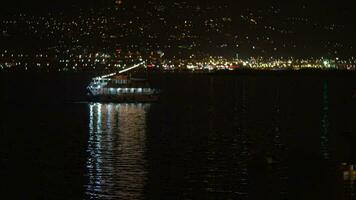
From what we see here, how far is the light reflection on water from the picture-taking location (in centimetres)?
2425

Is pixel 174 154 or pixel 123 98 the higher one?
pixel 123 98

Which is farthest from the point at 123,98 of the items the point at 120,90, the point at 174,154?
the point at 174,154

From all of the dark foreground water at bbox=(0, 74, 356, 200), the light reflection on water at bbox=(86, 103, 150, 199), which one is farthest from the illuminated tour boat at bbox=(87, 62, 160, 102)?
the light reflection on water at bbox=(86, 103, 150, 199)

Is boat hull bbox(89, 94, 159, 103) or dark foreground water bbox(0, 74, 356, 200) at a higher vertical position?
boat hull bbox(89, 94, 159, 103)

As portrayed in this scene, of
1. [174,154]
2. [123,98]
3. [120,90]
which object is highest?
[120,90]

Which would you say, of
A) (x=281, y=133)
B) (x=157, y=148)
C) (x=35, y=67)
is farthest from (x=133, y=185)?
(x=35, y=67)

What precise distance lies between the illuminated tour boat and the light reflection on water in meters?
11.0

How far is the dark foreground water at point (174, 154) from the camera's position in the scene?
2442 centimetres

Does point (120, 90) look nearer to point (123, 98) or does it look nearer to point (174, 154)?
point (123, 98)

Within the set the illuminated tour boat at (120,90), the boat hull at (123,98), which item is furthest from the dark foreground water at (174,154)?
the illuminated tour boat at (120,90)

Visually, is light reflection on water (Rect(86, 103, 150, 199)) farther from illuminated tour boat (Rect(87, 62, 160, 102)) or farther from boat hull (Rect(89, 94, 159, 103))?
illuminated tour boat (Rect(87, 62, 160, 102))

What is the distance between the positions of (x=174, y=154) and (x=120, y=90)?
109 feet

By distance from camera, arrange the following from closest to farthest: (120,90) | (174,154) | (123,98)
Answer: (174,154) → (123,98) → (120,90)

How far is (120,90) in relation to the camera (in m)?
64.9
